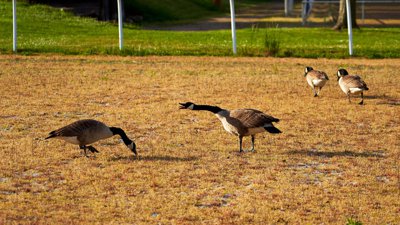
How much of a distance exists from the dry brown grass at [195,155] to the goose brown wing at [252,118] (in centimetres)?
58

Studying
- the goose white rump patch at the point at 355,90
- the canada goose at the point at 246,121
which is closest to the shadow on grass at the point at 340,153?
the canada goose at the point at 246,121

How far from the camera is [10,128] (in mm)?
16344

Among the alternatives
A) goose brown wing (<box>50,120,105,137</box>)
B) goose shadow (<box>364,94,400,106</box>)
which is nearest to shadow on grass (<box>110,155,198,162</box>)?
goose brown wing (<box>50,120,105,137</box>)

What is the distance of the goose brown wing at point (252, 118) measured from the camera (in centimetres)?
1364

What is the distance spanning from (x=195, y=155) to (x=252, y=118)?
44.9 inches

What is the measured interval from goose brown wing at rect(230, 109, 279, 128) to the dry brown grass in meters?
0.58

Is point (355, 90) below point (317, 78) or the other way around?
below

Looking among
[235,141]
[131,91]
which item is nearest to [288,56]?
→ [131,91]

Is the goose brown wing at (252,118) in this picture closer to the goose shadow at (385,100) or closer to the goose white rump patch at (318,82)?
the goose white rump patch at (318,82)

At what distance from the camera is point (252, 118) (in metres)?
13.7

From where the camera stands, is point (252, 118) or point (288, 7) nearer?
point (252, 118)

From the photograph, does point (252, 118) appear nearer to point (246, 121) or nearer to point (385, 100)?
point (246, 121)

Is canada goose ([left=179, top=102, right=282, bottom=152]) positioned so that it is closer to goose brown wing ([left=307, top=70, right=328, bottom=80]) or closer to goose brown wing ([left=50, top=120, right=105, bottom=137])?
goose brown wing ([left=50, top=120, right=105, bottom=137])

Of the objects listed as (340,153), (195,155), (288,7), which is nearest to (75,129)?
(195,155)
